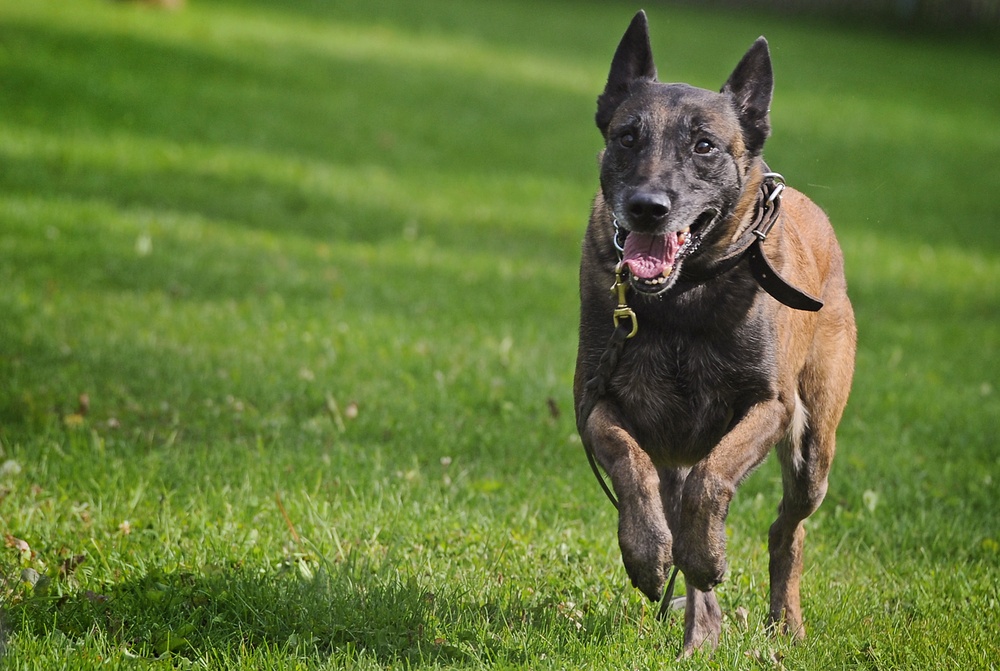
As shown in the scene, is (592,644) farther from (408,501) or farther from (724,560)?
(408,501)

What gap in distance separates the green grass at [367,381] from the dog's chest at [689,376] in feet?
2.56

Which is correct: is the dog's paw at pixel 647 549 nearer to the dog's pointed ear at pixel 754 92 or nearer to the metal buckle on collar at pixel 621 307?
the metal buckle on collar at pixel 621 307

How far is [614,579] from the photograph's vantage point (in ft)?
15.1

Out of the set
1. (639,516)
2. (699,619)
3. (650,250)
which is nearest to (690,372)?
(650,250)

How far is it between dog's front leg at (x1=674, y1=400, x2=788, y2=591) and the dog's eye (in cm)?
95

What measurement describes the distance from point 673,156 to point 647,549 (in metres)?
1.28

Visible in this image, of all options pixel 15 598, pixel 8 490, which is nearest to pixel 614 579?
pixel 15 598

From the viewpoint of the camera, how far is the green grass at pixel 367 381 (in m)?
4.10

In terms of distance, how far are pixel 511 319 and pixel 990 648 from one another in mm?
4809

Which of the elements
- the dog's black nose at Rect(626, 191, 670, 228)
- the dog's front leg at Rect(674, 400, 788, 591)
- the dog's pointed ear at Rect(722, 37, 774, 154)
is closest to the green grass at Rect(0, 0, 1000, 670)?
the dog's front leg at Rect(674, 400, 788, 591)

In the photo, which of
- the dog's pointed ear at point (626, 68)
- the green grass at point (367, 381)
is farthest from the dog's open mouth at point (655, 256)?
the green grass at point (367, 381)

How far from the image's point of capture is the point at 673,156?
3891mm

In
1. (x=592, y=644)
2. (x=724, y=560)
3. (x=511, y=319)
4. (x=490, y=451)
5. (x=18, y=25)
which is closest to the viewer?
(x=724, y=560)

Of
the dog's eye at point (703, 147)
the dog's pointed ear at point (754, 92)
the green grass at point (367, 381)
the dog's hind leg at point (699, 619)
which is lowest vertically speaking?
the green grass at point (367, 381)
